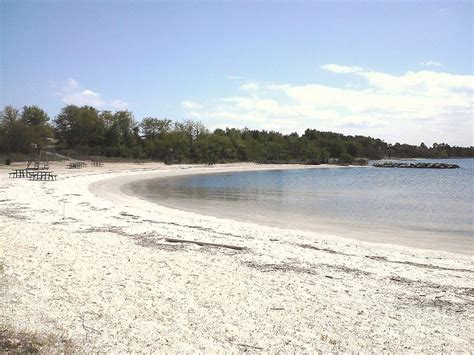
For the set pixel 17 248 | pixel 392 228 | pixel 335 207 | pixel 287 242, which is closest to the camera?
pixel 17 248

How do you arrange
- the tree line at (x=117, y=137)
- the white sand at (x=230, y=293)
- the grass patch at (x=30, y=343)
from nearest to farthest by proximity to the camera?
the grass patch at (x=30, y=343)
the white sand at (x=230, y=293)
the tree line at (x=117, y=137)

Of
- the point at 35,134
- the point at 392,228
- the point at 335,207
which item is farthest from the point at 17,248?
the point at 35,134

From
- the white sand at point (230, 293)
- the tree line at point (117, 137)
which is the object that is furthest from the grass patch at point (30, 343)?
the tree line at point (117, 137)

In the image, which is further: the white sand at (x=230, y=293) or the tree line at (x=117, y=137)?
the tree line at (x=117, y=137)

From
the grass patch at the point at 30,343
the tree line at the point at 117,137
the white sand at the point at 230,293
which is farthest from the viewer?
the tree line at the point at 117,137

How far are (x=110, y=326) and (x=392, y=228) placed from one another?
14.1 metres

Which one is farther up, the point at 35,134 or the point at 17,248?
the point at 35,134

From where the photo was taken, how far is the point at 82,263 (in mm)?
8766

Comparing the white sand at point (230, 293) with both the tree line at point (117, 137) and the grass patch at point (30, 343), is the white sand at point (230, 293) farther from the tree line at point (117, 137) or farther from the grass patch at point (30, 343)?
the tree line at point (117, 137)

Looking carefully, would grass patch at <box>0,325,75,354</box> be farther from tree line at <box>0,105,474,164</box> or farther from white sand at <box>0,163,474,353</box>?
tree line at <box>0,105,474,164</box>

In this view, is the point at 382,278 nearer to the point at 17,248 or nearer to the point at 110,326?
the point at 110,326

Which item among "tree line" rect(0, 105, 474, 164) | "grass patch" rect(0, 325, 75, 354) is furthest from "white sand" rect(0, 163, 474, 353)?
"tree line" rect(0, 105, 474, 164)

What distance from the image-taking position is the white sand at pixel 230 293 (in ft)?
18.0

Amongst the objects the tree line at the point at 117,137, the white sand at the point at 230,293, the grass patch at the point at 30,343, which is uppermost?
the tree line at the point at 117,137
